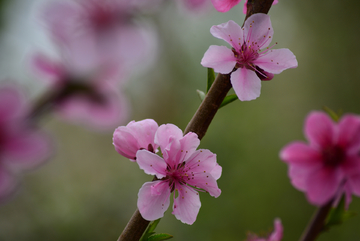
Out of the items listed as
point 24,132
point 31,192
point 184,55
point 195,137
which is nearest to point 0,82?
point 24,132

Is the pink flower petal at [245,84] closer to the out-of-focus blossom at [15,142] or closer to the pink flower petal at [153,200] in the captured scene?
the pink flower petal at [153,200]

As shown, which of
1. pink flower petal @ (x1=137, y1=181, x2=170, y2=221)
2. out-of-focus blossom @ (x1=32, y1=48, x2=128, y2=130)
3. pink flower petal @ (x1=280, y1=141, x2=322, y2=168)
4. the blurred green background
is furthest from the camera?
the blurred green background

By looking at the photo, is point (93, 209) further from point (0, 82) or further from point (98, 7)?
point (98, 7)

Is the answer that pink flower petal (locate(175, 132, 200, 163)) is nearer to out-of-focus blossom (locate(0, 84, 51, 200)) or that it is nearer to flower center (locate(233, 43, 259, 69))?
flower center (locate(233, 43, 259, 69))

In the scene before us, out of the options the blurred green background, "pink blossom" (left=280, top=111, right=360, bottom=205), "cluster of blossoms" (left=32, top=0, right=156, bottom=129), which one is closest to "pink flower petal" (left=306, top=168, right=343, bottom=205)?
"pink blossom" (left=280, top=111, right=360, bottom=205)

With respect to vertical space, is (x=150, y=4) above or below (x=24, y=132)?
above

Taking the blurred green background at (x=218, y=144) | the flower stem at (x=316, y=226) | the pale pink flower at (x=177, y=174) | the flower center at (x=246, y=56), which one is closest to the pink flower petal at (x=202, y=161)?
the pale pink flower at (x=177, y=174)
